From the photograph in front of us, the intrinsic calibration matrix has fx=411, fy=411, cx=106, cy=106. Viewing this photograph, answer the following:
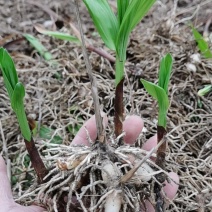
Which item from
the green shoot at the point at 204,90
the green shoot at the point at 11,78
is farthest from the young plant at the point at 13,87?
the green shoot at the point at 204,90

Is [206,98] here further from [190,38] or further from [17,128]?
[17,128]

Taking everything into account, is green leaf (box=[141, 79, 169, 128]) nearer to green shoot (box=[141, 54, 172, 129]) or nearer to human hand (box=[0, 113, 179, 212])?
green shoot (box=[141, 54, 172, 129])

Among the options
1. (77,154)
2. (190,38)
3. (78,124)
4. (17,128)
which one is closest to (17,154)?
(17,128)

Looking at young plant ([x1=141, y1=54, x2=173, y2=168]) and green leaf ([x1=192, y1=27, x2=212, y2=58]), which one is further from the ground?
young plant ([x1=141, y1=54, x2=173, y2=168])

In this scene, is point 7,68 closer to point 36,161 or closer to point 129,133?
point 36,161

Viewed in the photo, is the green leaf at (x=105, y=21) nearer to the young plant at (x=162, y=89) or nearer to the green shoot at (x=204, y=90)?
the young plant at (x=162, y=89)

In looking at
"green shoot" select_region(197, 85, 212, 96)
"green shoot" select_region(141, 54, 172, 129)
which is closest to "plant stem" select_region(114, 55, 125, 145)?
"green shoot" select_region(141, 54, 172, 129)
